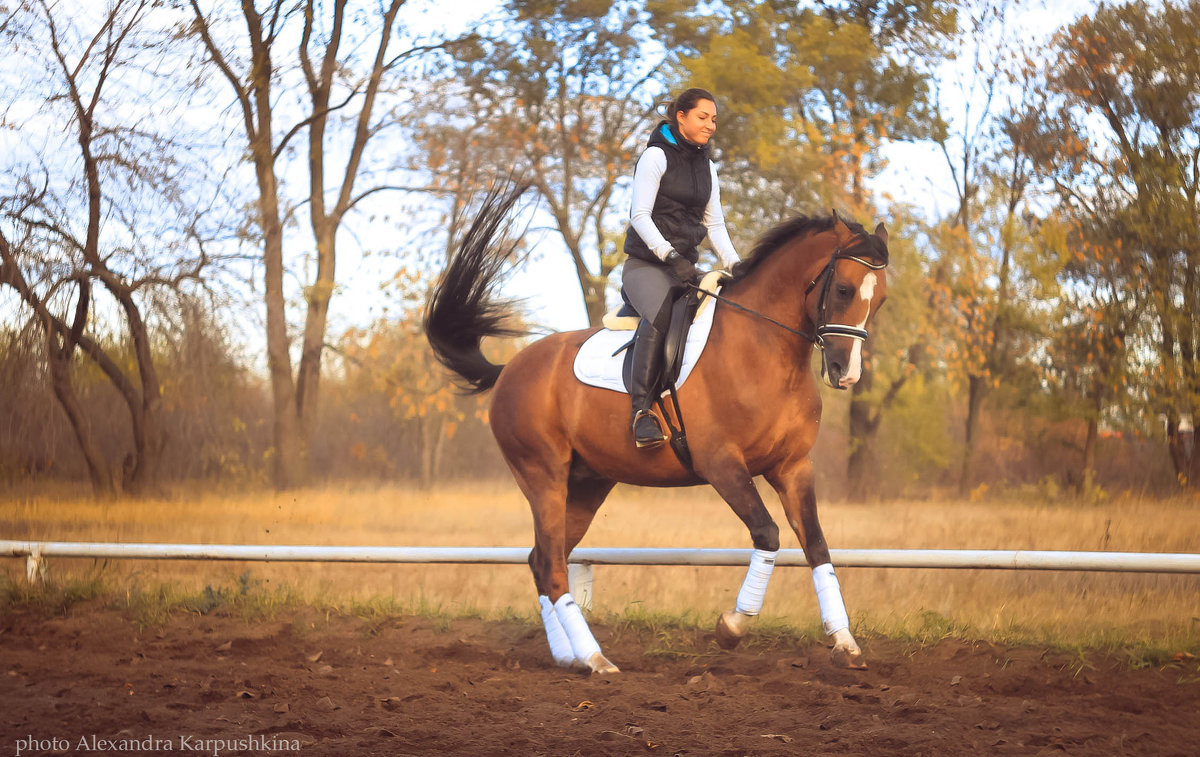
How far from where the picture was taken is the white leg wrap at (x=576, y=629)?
16.1ft

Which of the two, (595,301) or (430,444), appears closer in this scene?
(595,301)

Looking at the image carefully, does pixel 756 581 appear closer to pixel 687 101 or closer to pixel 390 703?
pixel 390 703

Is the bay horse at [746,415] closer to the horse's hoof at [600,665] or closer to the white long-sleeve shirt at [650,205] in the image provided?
the horse's hoof at [600,665]

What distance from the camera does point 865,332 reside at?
4.42 metres

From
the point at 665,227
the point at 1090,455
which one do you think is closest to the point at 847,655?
the point at 665,227

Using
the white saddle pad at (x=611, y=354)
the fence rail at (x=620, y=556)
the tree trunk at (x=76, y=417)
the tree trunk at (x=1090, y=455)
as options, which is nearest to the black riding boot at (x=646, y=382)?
the white saddle pad at (x=611, y=354)

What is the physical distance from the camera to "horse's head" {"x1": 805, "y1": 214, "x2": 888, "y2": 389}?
14.4 ft

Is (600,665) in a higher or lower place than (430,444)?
higher

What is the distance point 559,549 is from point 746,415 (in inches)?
52.2

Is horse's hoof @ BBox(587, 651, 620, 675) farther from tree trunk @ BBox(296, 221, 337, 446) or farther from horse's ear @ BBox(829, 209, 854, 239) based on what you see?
tree trunk @ BBox(296, 221, 337, 446)

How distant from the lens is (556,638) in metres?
5.16

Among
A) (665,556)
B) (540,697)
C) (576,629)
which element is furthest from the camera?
(665,556)

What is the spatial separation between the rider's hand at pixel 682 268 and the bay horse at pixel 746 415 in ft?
0.65

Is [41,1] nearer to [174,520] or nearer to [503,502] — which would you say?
[174,520]
